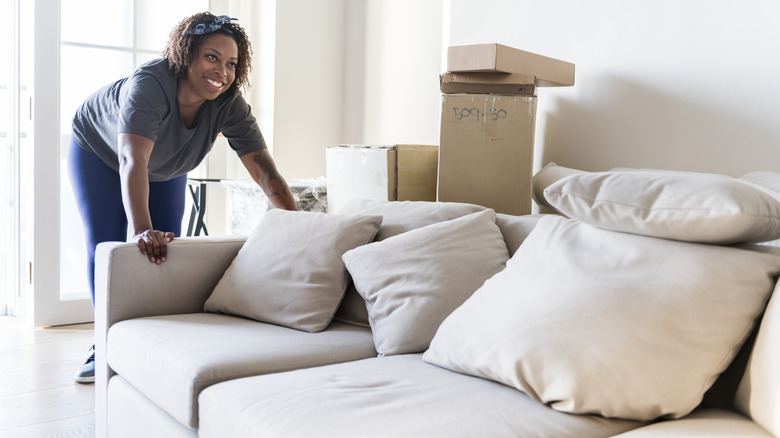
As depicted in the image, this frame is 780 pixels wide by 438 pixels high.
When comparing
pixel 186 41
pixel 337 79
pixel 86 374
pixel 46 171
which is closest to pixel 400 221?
pixel 186 41

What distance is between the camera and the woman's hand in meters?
1.85

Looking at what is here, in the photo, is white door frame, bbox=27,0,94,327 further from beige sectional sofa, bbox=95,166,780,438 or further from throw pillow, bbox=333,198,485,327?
throw pillow, bbox=333,198,485,327

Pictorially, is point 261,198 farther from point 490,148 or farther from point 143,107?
point 490,148

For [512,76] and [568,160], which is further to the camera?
[568,160]

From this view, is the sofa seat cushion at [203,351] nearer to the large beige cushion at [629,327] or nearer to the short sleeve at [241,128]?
the large beige cushion at [629,327]

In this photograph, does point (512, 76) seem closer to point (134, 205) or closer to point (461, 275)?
point (461, 275)

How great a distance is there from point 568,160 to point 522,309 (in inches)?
48.7

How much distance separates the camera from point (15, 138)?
3377mm

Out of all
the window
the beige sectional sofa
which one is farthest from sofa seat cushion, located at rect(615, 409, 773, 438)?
the window

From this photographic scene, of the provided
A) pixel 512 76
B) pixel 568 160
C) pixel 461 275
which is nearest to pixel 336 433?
pixel 461 275

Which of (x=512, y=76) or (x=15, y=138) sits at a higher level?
(x=512, y=76)

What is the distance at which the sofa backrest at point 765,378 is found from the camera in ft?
3.25

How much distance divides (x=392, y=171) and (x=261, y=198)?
2.18 ft

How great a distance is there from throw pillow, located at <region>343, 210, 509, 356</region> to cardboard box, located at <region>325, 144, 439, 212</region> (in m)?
0.65
